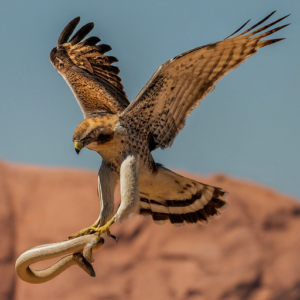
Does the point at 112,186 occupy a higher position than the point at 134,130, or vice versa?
the point at 134,130

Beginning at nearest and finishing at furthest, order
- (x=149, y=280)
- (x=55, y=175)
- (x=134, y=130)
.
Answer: (x=134, y=130) → (x=149, y=280) → (x=55, y=175)

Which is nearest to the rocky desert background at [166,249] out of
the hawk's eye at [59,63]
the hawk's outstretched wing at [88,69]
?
the hawk's outstretched wing at [88,69]

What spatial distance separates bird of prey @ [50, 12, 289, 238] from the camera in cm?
512

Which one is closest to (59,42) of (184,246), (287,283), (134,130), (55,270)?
(134,130)

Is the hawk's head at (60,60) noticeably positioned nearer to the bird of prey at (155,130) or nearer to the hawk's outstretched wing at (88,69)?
the hawk's outstretched wing at (88,69)

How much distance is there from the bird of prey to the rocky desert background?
1454 cm

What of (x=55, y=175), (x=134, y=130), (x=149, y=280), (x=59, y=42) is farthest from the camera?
(x=55, y=175)

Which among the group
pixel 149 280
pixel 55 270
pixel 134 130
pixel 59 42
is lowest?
pixel 149 280

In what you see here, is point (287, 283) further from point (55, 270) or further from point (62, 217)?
point (55, 270)

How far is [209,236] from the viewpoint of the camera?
71.1 ft

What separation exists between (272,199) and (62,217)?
8464 mm

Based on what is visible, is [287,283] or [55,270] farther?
[287,283]

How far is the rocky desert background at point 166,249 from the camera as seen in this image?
2036 cm

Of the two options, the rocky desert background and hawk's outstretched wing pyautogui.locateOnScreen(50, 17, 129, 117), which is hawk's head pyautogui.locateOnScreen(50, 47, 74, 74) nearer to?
hawk's outstretched wing pyautogui.locateOnScreen(50, 17, 129, 117)
